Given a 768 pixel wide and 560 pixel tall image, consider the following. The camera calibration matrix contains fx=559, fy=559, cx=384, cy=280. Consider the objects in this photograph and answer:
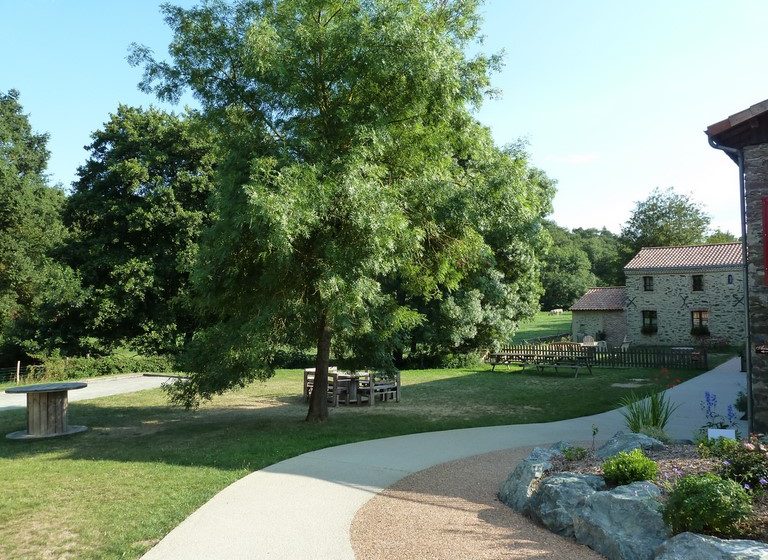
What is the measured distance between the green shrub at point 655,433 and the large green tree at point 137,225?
2036cm

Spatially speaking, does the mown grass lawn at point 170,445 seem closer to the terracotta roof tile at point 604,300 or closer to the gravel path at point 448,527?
the gravel path at point 448,527

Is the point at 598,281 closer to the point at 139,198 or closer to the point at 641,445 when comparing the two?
the point at 139,198

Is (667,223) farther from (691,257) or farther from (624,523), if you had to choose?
(624,523)

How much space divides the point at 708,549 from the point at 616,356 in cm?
2225

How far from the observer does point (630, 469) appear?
5.80m

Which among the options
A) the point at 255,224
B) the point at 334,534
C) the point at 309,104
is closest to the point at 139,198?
the point at 309,104

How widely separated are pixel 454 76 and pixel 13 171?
89.8 ft

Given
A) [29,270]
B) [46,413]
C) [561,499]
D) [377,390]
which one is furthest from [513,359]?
[29,270]

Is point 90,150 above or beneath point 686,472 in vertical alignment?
above

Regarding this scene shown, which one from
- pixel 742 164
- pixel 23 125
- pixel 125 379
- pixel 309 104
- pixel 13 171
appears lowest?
pixel 125 379

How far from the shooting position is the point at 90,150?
88.4 feet

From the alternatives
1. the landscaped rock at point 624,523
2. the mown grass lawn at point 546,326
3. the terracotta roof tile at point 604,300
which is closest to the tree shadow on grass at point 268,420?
the landscaped rock at point 624,523

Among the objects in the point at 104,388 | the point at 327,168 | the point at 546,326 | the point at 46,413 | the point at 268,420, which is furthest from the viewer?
the point at 546,326

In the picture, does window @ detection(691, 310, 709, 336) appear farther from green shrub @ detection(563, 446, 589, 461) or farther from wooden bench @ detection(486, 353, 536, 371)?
green shrub @ detection(563, 446, 589, 461)
